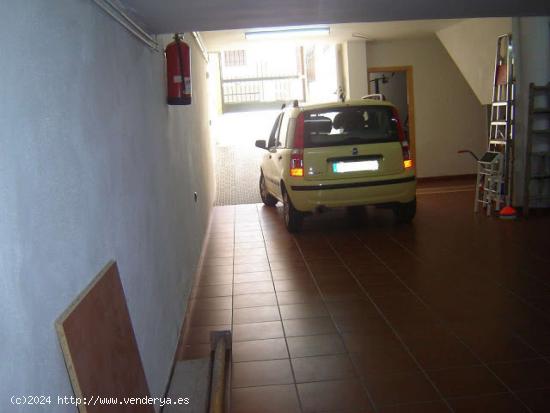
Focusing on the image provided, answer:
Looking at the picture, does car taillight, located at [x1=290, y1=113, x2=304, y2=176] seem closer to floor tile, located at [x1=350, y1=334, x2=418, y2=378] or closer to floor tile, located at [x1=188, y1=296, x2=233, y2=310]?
floor tile, located at [x1=188, y1=296, x2=233, y2=310]

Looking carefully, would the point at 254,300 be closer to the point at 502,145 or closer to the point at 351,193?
the point at 351,193

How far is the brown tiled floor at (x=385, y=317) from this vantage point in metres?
3.47

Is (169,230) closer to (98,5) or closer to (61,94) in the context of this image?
(98,5)

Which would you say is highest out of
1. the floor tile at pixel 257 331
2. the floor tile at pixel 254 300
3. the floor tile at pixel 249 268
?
the floor tile at pixel 249 268

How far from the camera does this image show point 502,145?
884cm

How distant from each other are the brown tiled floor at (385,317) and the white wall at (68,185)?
81 cm

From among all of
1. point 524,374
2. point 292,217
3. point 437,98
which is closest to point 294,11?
point 524,374

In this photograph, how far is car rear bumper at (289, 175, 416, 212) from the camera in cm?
782

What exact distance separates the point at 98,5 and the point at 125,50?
24.3 inches

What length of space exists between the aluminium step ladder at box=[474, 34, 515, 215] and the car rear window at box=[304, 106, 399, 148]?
60.7 inches

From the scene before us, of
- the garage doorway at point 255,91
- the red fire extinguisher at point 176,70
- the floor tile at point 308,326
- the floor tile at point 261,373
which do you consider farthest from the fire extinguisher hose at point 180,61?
the garage doorway at point 255,91

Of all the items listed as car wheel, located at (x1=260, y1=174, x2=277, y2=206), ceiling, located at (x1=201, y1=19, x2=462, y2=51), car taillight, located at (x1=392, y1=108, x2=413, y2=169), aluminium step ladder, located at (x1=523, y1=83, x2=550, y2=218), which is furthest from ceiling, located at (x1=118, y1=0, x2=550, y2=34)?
car wheel, located at (x1=260, y1=174, x2=277, y2=206)

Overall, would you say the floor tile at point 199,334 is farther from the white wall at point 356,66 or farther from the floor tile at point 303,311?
the white wall at point 356,66

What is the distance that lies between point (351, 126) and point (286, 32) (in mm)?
2849
